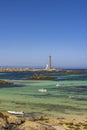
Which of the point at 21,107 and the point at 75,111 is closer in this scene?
the point at 75,111

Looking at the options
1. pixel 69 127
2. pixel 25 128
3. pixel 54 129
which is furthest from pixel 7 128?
pixel 69 127

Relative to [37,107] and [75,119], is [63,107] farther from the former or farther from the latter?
[75,119]

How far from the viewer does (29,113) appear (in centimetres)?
2753

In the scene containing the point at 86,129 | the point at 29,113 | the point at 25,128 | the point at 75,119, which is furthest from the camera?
the point at 29,113

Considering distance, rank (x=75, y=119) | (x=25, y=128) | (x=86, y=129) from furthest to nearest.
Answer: (x=75, y=119), (x=86, y=129), (x=25, y=128)

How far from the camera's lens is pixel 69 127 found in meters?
20.8

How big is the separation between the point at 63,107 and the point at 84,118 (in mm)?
6450

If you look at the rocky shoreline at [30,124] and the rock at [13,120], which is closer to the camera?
the rocky shoreline at [30,124]

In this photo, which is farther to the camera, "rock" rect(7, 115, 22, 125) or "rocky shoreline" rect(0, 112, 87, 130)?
"rock" rect(7, 115, 22, 125)

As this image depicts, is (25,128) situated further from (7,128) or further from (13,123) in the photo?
(13,123)

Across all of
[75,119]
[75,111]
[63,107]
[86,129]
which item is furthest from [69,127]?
[63,107]

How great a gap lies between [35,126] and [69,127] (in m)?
5.71

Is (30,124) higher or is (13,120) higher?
(30,124)

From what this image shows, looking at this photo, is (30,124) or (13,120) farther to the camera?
(13,120)
